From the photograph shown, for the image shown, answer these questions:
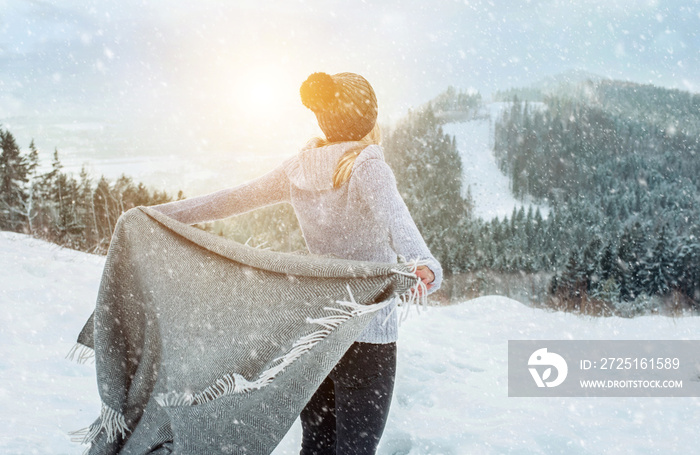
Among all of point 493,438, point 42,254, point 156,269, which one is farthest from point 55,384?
point 42,254

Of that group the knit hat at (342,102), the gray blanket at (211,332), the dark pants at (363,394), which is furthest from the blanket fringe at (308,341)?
the knit hat at (342,102)

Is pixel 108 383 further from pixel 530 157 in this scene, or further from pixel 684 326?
pixel 530 157

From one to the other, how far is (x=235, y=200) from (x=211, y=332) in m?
0.56

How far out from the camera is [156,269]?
2029 mm

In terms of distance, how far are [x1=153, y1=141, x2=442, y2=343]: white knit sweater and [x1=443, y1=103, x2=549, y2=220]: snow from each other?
99.8 metres

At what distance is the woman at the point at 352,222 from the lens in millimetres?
1681

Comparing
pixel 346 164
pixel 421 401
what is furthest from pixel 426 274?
pixel 421 401

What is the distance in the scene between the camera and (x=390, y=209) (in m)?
1.66

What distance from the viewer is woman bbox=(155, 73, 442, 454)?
1.68m

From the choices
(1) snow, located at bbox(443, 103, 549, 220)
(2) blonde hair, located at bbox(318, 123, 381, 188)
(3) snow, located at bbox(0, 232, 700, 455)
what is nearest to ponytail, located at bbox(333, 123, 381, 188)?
(2) blonde hair, located at bbox(318, 123, 381, 188)

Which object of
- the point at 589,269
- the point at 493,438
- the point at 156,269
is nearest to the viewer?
the point at 156,269

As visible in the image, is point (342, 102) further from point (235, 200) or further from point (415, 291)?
point (415, 291)

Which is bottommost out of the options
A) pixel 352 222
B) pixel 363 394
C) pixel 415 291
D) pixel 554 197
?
pixel 554 197

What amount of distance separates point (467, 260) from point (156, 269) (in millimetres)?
69351
